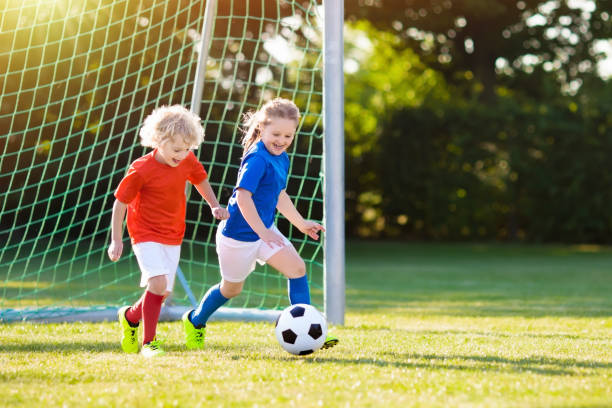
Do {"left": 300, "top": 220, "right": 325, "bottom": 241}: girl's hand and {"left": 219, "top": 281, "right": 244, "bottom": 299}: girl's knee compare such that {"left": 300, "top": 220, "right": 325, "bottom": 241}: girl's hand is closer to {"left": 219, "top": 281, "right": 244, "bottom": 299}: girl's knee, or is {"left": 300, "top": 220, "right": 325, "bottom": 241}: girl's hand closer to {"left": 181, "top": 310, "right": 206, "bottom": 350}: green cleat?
{"left": 219, "top": 281, "right": 244, "bottom": 299}: girl's knee

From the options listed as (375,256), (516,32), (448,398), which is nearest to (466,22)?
(516,32)

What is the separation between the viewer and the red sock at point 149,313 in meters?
4.06

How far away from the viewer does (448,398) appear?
2867 mm

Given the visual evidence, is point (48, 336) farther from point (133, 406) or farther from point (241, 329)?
point (133, 406)

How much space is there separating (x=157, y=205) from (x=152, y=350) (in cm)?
69

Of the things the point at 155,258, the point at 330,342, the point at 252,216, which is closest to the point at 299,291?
the point at 330,342

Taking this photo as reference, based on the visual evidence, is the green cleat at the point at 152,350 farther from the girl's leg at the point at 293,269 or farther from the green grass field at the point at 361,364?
the girl's leg at the point at 293,269

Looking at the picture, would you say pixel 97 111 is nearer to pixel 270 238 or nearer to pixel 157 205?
pixel 157 205

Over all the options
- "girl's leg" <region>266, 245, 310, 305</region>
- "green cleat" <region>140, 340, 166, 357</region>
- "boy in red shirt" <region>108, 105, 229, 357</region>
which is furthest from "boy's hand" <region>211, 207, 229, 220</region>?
"green cleat" <region>140, 340, 166, 357</region>

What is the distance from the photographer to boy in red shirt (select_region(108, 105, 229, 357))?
3.95 m

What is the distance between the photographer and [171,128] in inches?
154

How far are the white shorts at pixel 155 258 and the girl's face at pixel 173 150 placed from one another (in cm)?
41

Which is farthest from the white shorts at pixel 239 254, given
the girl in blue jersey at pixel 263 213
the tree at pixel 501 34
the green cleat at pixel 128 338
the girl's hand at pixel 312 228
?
the tree at pixel 501 34

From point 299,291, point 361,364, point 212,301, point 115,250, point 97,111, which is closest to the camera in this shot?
point 361,364
